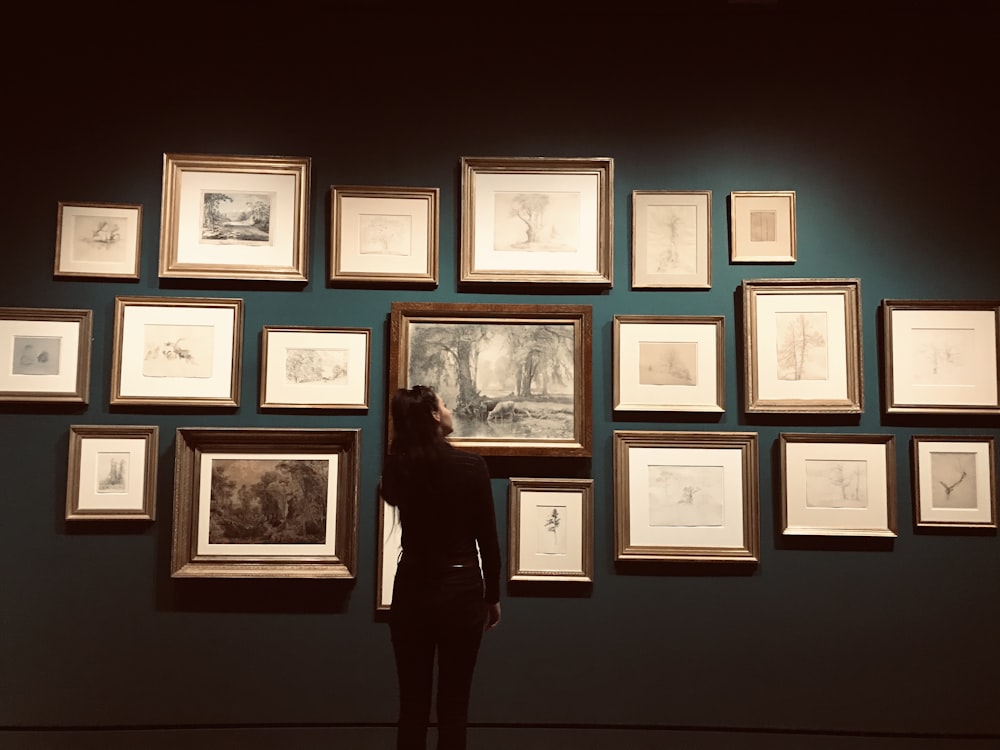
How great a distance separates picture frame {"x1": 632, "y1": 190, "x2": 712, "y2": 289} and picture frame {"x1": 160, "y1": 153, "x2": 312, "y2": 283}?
151cm

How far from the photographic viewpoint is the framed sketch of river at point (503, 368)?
10.0ft

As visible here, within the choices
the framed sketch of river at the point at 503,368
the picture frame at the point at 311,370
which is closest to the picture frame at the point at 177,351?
the picture frame at the point at 311,370

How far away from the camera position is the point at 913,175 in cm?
321

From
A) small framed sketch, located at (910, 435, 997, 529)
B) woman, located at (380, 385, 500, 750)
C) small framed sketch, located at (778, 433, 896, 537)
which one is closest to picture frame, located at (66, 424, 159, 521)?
woman, located at (380, 385, 500, 750)

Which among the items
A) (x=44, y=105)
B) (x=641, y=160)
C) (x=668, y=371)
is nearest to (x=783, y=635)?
(x=668, y=371)

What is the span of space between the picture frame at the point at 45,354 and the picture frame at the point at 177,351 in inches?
6.0

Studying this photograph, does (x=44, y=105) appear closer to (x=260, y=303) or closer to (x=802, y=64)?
(x=260, y=303)

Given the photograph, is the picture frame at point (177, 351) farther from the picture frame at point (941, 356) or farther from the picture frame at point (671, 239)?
the picture frame at point (941, 356)

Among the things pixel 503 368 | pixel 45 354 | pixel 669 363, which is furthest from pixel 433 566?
pixel 45 354

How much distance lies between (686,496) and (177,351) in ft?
7.70

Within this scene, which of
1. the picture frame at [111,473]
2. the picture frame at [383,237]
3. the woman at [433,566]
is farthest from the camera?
the picture frame at [383,237]

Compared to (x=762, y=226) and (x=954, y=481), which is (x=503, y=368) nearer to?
(x=762, y=226)

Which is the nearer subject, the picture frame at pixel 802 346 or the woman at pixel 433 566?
the woman at pixel 433 566

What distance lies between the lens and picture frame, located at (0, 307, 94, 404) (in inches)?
120
